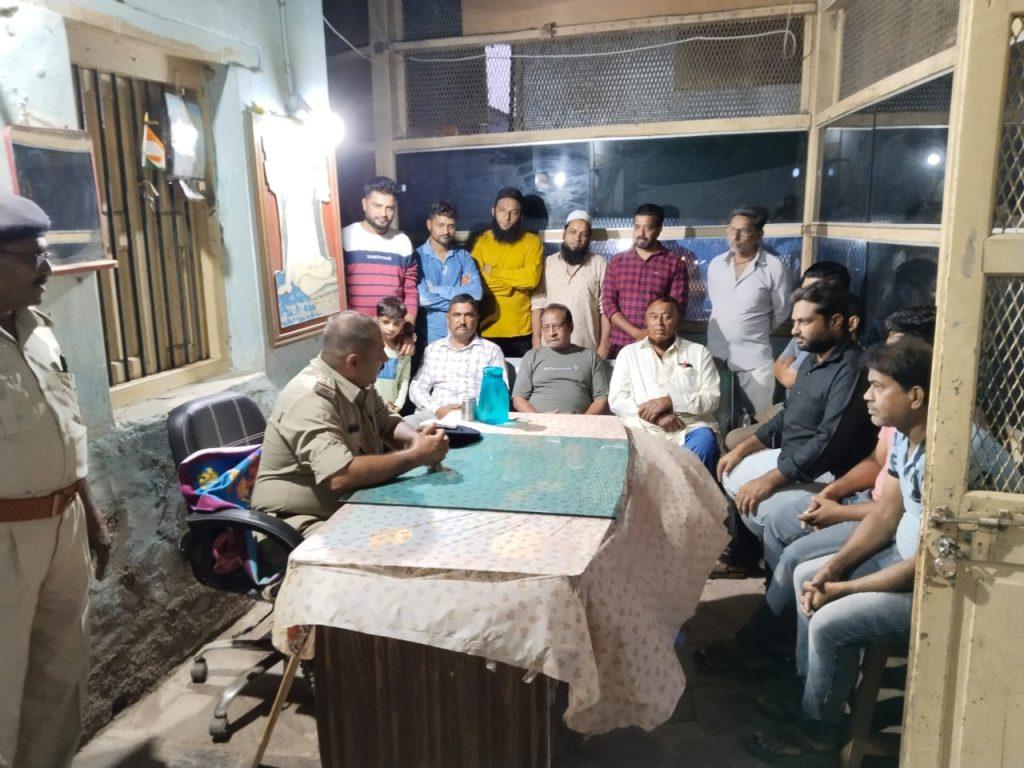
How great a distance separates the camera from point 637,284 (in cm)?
459

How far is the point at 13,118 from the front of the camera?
2.27m

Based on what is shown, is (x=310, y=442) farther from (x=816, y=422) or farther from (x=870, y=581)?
(x=816, y=422)

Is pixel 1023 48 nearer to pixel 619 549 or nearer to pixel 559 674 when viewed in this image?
pixel 619 549

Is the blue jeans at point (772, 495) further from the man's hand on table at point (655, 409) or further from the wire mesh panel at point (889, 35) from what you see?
the wire mesh panel at point (889, 35)

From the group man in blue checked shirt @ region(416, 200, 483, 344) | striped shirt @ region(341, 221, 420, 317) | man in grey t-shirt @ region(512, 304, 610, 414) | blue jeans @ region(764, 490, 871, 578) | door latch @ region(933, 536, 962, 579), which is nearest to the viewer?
door latch @ region(933, 536, 962, 579)

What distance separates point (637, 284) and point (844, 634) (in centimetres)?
272

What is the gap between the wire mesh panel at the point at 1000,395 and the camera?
5.84ft

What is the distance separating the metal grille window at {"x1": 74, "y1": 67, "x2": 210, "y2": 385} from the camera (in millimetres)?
2971

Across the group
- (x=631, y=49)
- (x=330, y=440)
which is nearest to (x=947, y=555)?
(x=330, y=440)

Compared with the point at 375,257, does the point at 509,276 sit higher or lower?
lower

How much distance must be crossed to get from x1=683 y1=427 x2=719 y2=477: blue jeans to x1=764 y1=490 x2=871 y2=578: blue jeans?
0.79 metres

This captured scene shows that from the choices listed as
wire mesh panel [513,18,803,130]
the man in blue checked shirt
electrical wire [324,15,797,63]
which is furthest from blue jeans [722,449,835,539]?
electrical wire [324,15,797,63]

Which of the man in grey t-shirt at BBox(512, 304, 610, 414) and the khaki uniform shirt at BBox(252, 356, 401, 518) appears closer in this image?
the khaki uniform shirt at BBox(252, 356, 401, 518)

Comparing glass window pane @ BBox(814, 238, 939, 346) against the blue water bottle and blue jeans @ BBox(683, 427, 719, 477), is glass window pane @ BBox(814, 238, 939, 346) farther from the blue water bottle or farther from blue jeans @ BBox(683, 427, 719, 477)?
the blue water bottle
